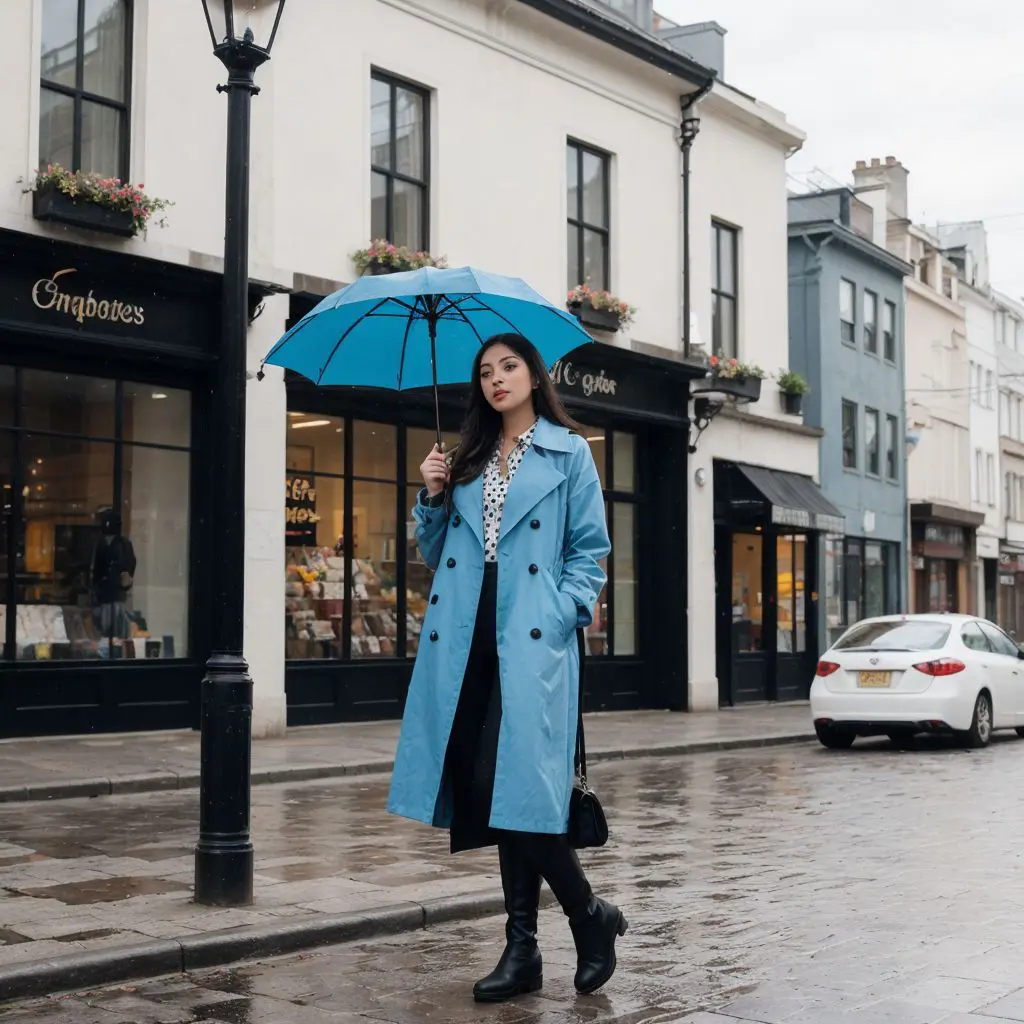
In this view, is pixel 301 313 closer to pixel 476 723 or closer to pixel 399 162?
pixel 399 162

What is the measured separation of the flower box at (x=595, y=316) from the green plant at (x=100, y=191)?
639 cm

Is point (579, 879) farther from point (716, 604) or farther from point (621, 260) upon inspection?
point (716, 604)

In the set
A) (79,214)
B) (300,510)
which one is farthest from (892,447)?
(79,214)

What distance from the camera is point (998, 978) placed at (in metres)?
5.31

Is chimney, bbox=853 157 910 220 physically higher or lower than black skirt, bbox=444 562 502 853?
higher

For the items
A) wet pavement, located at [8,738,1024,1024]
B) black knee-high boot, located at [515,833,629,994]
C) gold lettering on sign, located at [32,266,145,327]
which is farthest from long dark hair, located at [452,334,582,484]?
gold lettering on sign, located at [32,266,145,327]

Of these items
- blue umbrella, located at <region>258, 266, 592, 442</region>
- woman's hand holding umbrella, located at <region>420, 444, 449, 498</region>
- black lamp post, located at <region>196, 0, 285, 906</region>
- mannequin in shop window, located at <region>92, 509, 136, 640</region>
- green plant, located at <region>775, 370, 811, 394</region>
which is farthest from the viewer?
green plant, located at <region>775, 370, 811, 394</region>

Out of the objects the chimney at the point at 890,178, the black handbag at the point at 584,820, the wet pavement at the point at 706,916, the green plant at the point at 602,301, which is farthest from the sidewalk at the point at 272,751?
the chimney at the point at 890,178

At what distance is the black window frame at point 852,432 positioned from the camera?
30.8 m

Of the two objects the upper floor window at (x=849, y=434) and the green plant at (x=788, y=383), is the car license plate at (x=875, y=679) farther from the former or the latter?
the upper floor window at (x=849, y=434)

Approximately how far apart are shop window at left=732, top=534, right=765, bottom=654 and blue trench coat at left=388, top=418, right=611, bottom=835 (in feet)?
57.9

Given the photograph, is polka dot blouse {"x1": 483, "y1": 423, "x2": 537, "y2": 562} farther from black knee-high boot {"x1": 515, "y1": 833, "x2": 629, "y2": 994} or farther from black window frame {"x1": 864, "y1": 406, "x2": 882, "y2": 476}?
black window frame {"x1": 864, "y1": 406, "x2": 882, "y2": 476}

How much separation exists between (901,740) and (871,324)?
17048 millimetres

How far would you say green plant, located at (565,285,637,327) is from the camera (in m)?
18.8
